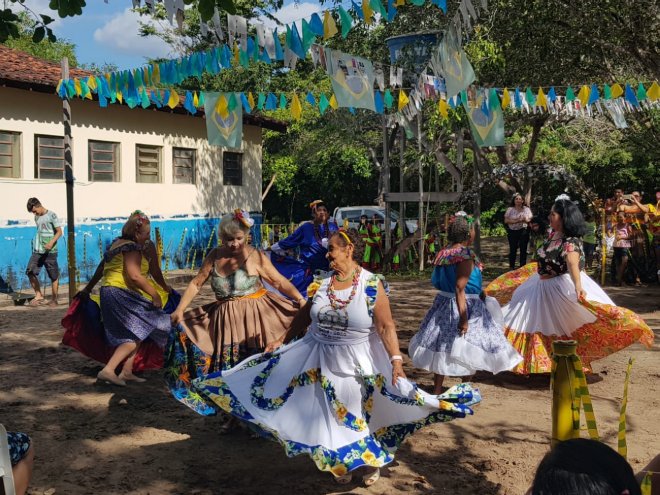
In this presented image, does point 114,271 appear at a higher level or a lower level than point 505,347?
higher

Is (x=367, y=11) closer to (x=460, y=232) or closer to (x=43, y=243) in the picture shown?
(x=460, y=232)

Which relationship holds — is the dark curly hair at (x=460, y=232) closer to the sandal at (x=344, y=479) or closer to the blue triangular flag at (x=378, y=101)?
the sandal at (x=344, y=479)

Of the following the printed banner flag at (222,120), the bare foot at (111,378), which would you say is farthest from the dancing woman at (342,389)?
the printed banner flag at (222,120)

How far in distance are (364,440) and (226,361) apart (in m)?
1.54

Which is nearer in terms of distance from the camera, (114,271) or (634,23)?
(114,271)

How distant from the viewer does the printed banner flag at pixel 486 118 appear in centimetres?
973

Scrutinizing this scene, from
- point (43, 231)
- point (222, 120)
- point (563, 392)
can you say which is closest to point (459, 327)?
point (563, 392)

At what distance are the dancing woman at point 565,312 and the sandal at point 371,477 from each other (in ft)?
8.11

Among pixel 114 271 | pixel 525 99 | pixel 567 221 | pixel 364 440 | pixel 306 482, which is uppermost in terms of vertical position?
pixel 525 99

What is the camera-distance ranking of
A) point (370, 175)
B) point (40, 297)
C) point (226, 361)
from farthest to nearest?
point (370, 175)
point (40, 297)
point (226, 361)

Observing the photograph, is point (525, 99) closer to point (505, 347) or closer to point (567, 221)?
point (567, 221)

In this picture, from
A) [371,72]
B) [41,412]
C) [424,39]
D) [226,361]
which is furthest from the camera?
[424,39]

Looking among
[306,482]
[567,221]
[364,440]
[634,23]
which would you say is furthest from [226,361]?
[634,23]

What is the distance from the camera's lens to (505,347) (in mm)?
6027
